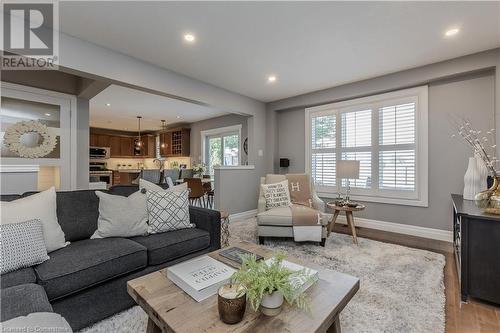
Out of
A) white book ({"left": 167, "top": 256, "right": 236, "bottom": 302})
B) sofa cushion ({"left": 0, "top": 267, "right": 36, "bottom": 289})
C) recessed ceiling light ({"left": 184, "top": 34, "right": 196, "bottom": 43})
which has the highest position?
recessed ceiling light ({"left": 184, "top": 34, "right": 196, "bottom": 43})

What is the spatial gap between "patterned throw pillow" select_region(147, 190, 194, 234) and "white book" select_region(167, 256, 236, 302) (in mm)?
854

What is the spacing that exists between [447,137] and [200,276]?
12.9ft

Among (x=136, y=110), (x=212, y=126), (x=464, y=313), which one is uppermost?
(x=136, y=110)

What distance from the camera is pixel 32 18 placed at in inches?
91.4

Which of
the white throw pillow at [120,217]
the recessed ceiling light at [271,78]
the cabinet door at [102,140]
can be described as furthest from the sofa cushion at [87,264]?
the cabinet door at [102,140]

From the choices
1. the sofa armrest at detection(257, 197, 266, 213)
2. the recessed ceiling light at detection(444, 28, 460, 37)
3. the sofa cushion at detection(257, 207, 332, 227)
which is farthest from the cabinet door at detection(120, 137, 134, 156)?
the recessed ceiling light at detection(444, 28, 460, 37)

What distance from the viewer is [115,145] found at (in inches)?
353

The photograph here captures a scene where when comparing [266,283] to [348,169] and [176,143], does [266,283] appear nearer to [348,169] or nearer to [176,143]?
[348,169]

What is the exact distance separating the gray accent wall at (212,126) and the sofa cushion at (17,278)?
4812 millimetres

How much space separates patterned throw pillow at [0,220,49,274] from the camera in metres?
1.42

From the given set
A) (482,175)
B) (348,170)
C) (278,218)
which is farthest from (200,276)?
(482,175)

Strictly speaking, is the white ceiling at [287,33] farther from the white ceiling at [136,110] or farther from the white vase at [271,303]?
the white vase at [271,303]

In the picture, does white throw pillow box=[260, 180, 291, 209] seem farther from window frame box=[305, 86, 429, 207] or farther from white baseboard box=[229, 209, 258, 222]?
window frame box=[305, 86, 429, 207]

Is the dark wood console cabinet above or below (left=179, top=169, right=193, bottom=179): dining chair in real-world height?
below
